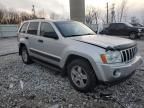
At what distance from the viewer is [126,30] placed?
659 inches

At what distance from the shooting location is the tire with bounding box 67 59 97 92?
419cm

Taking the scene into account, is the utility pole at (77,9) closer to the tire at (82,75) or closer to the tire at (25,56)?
the tire at (25,56)

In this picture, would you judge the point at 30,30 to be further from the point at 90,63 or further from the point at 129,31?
the point at 129,31

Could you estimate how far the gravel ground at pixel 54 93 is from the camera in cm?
397

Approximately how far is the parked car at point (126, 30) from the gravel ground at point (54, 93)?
436 inches

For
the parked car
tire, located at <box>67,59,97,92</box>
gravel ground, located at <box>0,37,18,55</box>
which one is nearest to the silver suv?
tire, located at <box>67,59,97,92</box>

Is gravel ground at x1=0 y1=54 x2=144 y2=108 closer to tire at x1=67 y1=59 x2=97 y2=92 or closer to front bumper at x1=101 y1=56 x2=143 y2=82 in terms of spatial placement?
tire at x1=67 y1=59 x2=97 y2=92

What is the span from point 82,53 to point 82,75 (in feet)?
1.80

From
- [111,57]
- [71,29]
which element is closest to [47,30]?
[71,29]

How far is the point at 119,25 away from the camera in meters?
17.4

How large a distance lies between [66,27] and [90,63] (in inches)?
66.7

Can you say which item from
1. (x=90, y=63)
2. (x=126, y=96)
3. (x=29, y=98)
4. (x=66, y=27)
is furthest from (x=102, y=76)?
(x=66, y=27)

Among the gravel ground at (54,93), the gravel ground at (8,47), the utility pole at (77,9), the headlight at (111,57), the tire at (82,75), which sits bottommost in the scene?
the gravel ground at (54,93)

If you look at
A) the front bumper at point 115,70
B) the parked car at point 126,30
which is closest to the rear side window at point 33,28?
the front bumper at point 115,70
